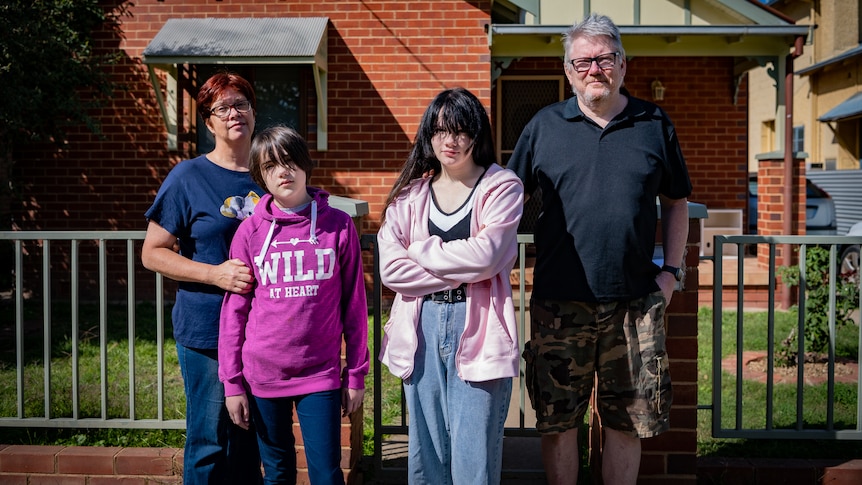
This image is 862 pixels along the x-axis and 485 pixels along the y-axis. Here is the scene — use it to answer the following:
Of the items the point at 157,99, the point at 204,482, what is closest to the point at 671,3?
the point at 157,99

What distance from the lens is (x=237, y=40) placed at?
8.31 meters

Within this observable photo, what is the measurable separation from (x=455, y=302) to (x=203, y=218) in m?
0.92

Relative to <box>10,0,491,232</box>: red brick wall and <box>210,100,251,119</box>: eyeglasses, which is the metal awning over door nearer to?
<box>10,0,491,232</box>: red brick wall

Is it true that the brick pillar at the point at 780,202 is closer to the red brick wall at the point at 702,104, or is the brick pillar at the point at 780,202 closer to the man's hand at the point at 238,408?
the red brick wall at the point at 702,104

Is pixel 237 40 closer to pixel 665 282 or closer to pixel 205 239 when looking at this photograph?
pixel 205 239

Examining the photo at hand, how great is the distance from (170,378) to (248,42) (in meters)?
3.92

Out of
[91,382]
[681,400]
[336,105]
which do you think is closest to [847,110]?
[336,105]

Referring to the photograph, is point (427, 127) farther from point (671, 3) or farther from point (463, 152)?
point (671, 3)

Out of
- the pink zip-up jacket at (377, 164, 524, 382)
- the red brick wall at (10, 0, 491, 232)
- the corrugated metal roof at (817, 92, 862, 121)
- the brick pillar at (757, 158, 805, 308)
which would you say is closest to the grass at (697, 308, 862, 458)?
the brick pillar at (757, 158, 805, 308)

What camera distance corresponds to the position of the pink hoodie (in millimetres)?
2619

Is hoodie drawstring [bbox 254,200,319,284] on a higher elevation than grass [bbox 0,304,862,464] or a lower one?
higher

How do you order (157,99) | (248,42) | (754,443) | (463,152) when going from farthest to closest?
(157,99) < (248,42) < (754,443) < (463,152)

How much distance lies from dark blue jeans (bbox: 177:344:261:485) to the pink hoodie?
0.53ft

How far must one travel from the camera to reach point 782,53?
888 centimetres
